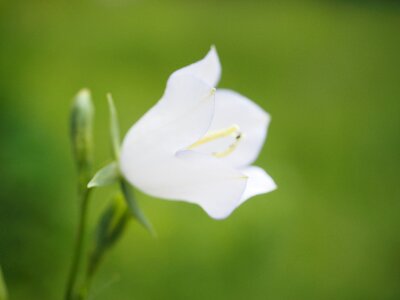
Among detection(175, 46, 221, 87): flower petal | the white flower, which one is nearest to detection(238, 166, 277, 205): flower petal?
the white flower

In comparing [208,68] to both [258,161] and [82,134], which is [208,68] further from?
[258,161]

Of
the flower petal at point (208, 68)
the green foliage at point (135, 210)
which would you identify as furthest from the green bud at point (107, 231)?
the flower petal at point (208, 68)

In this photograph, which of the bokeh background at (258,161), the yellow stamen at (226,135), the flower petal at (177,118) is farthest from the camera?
the bokeh background at (258,161)

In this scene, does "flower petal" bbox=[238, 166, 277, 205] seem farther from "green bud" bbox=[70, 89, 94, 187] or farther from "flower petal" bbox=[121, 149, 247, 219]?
"green bud" bbox=[70, 89, 94, 187]

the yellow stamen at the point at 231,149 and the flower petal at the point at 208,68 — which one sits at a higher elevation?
the flower petal at the point at 208,68

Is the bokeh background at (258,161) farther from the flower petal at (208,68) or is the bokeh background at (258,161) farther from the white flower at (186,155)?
the flower petal at (208,68)
